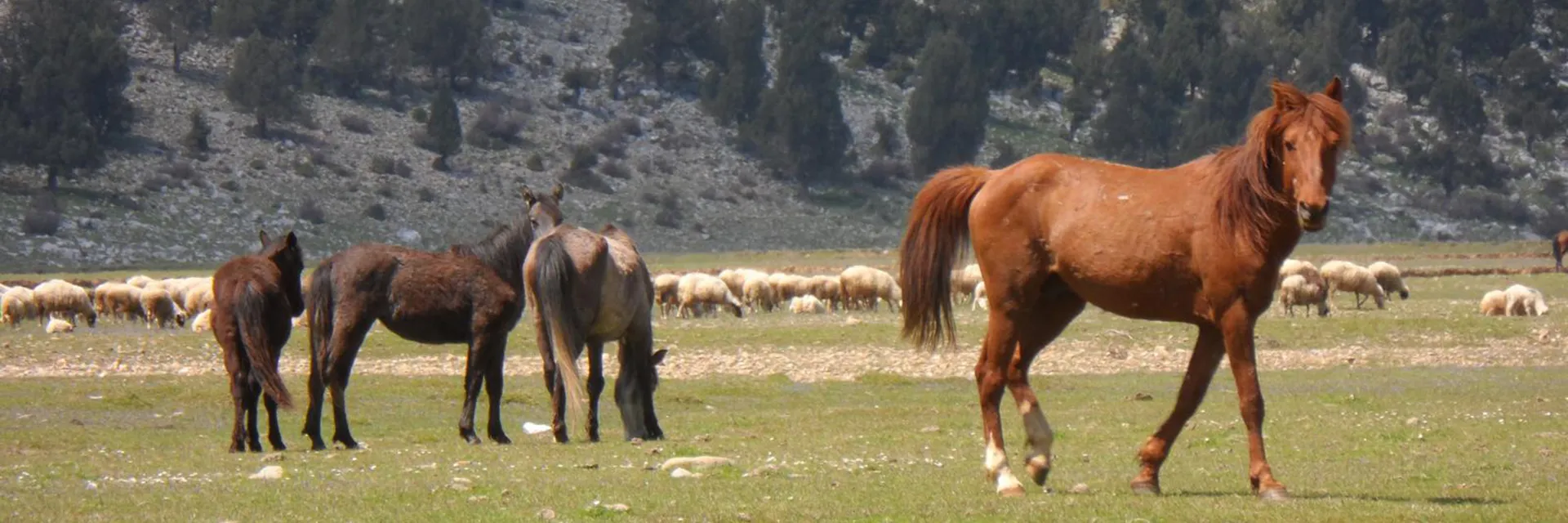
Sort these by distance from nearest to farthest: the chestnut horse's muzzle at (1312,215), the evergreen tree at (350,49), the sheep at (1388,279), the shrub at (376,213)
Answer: the chestnut horse's muzzle at (1312,215)
the sheep at (1388,279)
the shrub at (376,213)
the evergreen tree at (350,49)

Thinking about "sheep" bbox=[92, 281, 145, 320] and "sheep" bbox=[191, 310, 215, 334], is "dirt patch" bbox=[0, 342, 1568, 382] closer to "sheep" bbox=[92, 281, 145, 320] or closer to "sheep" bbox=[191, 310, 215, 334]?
"sheep" bbox=[191, 310, 215, 334]

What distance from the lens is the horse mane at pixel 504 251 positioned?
58.9 ft

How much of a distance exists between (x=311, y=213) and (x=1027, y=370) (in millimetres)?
82587

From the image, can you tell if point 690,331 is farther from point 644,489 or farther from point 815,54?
point 815,54

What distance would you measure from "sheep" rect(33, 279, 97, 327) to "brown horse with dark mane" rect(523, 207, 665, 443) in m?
29.9

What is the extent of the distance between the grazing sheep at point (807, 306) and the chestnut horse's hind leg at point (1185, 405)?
38.4 metres

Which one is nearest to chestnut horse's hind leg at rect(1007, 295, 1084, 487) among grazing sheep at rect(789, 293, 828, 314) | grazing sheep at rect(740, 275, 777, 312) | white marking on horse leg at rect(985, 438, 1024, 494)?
white marking on horse leg at rect(985, 438, 1024, 494)

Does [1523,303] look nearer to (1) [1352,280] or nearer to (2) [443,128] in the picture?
(1) [1352,280]

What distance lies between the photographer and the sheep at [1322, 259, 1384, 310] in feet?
153

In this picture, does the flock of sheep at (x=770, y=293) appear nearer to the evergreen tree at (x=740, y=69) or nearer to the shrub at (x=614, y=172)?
the shrub at (x=614, y=172)

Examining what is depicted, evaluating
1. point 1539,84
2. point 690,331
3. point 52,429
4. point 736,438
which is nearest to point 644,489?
point 736,438

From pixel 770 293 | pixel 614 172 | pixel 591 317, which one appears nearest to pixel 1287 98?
pixel 591 317

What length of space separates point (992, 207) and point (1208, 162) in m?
1.32

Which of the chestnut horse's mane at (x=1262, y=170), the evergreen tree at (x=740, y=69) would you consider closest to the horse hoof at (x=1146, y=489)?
the chestnut horse's mane at (x=1262, y=170)
